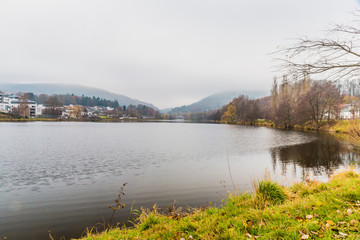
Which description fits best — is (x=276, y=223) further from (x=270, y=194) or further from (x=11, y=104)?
(x=11, y=104)

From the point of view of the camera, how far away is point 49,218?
696cm

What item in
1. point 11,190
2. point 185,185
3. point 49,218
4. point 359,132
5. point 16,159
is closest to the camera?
point 49,218

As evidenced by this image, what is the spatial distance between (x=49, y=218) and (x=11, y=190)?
4724 millimetres

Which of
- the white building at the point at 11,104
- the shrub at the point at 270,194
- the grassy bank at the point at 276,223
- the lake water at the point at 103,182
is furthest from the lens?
the white building at the point at 11,104

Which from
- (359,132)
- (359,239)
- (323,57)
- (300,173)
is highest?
(323,57)

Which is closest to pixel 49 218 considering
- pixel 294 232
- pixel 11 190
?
pixel 11 190

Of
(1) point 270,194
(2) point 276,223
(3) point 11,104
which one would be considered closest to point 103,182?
(1) point 270,194

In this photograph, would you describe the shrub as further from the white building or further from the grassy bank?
the white building

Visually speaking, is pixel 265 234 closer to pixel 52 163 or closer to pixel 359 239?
pixel 359 239

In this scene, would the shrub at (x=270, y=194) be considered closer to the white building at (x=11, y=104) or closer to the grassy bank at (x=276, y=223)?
the grassy bank at (x=276, y=223)

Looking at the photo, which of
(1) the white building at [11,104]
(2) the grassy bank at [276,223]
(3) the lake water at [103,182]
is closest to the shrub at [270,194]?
(2) the grassy bank at [276,223]

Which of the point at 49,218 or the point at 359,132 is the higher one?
the point at 359,132

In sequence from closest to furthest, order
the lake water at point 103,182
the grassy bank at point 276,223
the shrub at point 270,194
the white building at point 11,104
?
the grassy bank at point 276,223 < the shrub at point 270,194 < the lake water at point 103,182 < the white building at point 11,104

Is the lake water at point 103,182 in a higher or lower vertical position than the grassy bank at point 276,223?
lower
